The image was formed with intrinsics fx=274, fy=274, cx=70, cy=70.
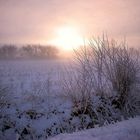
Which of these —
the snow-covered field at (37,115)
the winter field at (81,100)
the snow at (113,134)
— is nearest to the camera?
the snow at (113,134)

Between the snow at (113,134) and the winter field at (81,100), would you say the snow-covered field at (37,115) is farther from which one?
the snow at (113,134)

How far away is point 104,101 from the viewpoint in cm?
1466

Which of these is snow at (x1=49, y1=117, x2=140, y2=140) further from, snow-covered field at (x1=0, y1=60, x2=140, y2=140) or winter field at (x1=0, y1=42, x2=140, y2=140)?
winter field at (x1=0, y1=42, x2=140, y2=140)

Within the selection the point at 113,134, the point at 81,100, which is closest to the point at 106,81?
the point at 81,100

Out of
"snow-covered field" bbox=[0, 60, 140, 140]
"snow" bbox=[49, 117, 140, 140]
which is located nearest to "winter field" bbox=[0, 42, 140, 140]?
"snow-covered field" bbox=[0, 60, 140, 140]

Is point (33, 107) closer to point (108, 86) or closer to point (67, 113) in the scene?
point (67, 113)

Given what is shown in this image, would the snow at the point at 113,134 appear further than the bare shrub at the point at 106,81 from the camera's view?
No

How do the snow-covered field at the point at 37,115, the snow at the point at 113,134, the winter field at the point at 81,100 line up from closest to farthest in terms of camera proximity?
the snow at the point at 113,134 → the snow-covered field at the point at 37,115 → the winter field at the point at 81,100

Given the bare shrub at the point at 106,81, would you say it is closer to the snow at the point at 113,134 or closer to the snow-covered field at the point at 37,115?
the snow-covered field at the point at 37,115

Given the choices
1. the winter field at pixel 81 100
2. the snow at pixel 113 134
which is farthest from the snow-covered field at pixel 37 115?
the snow at pixel 113 134

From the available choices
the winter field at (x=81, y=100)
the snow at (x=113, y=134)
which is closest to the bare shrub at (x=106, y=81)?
the winter field at (x=81, y=100)

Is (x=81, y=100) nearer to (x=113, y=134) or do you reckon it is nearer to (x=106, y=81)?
(x=106, y=81)

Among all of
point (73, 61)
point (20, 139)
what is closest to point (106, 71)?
point (73, 61)

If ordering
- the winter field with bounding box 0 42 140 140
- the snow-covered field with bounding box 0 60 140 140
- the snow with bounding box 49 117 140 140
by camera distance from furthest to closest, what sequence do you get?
the winter field with bounding box 0 42 140 140 → the snow-covered field with bounding box 0 60 140 140 → the snow with bounding box 49 117 140 140
